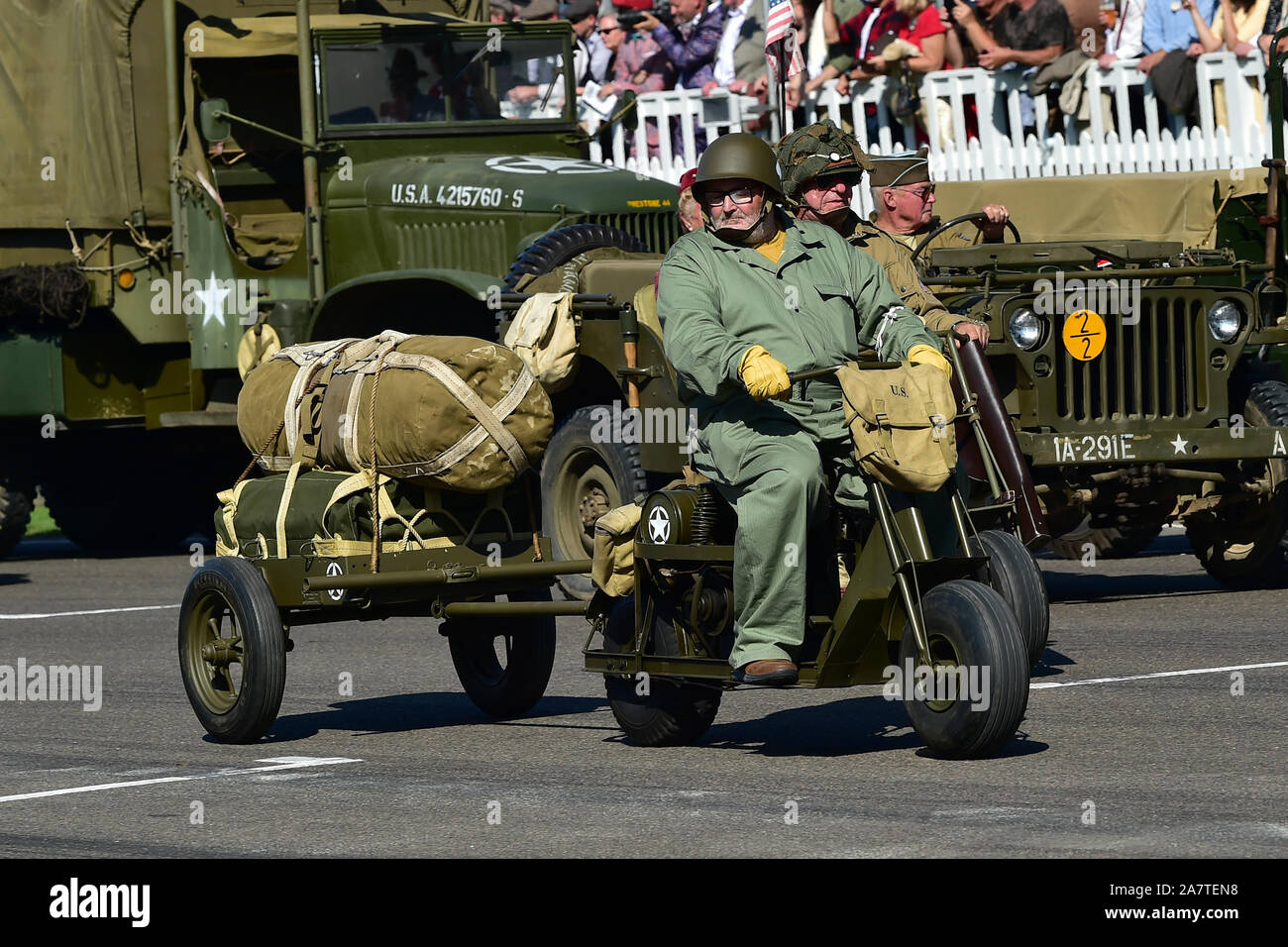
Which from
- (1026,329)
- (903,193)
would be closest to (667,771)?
(903,193)

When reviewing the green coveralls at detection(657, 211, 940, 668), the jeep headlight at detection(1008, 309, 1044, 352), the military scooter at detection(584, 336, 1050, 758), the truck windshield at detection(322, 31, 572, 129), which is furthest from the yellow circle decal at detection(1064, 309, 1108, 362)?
the truck windshield at detection(322, 31, 572, 129)

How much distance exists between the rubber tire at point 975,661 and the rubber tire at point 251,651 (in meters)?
2.41

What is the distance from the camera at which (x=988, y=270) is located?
42.0 ft

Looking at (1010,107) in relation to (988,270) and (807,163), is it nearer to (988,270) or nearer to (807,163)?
(988,270)

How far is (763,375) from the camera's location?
25.2 feet

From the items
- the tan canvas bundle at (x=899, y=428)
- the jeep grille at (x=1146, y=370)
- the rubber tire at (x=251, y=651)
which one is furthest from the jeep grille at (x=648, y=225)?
the tan canvas bundle at (x=899, y=428)

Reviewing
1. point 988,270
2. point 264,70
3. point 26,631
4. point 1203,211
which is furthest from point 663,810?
point 264,70

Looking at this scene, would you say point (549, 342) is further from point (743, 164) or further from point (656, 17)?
point (656, 17)

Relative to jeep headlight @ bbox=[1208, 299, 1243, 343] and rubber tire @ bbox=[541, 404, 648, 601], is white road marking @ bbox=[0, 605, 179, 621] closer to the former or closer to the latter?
rubber tire @ bbox=[541, 404, 648, 601]

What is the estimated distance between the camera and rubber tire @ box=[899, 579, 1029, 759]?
25.2 ft

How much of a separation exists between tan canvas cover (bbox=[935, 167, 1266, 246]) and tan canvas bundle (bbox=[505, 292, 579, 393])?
7234mm

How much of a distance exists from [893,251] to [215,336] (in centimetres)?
862

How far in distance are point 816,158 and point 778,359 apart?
1683 mm

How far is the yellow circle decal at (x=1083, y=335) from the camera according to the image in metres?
12.9
